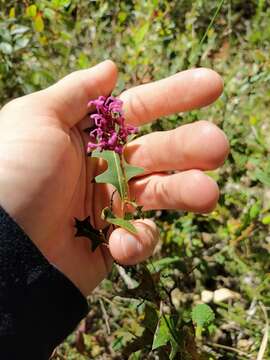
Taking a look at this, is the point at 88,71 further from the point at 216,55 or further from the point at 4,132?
the point at 216,55

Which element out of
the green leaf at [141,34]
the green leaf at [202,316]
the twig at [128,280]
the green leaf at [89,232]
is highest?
the green leaf at [141,34]

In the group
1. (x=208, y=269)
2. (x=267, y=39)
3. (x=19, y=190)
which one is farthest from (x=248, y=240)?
(x=267, y=39)

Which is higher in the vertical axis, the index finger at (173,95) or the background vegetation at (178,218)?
the index finger at (173,95)

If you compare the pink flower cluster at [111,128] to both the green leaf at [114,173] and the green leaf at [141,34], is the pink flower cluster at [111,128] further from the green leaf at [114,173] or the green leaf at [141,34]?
the green leaf at [141,34]

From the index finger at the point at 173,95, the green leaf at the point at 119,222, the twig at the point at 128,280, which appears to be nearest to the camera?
the green leaf at the point at 119,222

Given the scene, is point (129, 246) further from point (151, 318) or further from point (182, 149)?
point (182, 149)

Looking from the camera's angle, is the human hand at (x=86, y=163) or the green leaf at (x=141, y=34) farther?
the green leaf at (x=141, y=34)

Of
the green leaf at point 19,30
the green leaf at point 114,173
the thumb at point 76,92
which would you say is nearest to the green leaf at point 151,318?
the green leaf at point 114,173

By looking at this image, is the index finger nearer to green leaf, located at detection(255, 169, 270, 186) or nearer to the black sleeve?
green leaf, located at detection(255, 169, 270, 186)
